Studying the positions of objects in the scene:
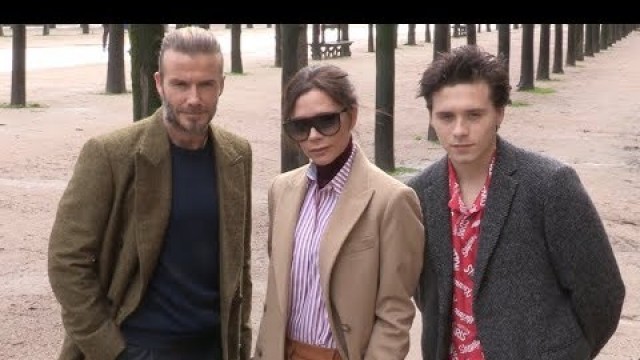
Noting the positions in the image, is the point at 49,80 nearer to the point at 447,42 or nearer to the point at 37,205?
the point at 447,42

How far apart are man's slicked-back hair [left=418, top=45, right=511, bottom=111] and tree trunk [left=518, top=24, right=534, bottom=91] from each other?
20960 millimetres

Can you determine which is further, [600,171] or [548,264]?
[600,171]

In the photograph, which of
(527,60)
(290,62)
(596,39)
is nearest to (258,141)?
(290,62)

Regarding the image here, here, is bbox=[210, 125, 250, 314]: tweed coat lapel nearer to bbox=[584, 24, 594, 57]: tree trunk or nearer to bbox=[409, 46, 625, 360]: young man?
bbox=[409, 46, 625, 360]: young man

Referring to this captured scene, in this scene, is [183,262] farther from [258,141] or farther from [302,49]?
[258,141]

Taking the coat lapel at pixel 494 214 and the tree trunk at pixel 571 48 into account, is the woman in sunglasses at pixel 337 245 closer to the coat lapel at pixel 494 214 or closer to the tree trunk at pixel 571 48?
the coat lapel at pixel 494 214

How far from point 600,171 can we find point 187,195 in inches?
408

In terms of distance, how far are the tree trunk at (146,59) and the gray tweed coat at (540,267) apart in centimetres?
344

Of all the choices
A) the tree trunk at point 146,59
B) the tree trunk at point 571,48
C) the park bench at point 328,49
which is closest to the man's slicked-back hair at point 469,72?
the tree trunk at point 146,59

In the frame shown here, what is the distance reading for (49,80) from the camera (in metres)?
23.2

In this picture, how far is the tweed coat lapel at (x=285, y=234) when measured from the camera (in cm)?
248

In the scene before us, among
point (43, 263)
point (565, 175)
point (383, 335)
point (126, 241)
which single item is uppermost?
point (565, 175)

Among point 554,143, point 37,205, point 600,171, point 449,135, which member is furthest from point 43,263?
point 554,143

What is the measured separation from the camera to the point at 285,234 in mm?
2484
